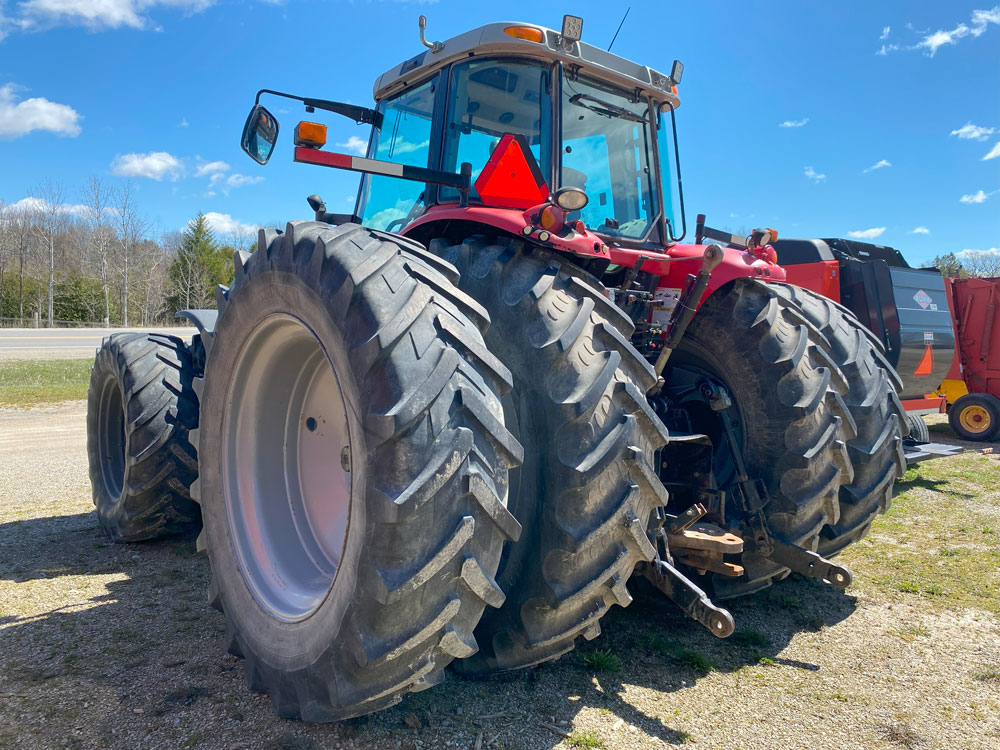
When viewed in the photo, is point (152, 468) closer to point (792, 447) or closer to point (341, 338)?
point (341, 338)

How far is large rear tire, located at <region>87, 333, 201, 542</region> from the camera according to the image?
13.1 feet

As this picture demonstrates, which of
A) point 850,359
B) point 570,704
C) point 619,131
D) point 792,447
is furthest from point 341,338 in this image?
point 850,359

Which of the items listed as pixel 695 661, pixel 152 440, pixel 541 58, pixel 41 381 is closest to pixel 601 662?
pixel 695 661

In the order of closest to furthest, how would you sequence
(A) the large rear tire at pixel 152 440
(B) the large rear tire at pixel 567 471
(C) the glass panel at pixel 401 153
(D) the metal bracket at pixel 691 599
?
(B) the large rear tire at pixel 567 471 → (D) the metal bracket at pixel 691 599 → (C) the glass panel at pixel 401 153 → (A) the large rear tire at pixel 152 440

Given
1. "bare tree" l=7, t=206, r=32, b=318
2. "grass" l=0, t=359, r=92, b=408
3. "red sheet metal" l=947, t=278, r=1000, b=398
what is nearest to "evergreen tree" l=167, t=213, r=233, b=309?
"bare tree" l=7, t=206, r=32, b=318

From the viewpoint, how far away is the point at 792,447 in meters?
2.82

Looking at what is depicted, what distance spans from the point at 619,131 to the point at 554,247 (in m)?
1.40

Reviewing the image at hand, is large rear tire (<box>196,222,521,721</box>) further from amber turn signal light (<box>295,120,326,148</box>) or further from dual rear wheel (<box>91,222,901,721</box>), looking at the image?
amber turn signal light (<box>295,120,326,148</box>)

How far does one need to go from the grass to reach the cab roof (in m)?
11.2

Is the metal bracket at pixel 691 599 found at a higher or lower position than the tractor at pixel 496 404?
lower

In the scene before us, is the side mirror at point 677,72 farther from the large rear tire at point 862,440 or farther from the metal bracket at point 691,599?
the metal bracket at point 691,599

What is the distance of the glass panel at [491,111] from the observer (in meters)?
3.06

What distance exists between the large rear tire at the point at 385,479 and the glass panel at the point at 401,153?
4.02 ft

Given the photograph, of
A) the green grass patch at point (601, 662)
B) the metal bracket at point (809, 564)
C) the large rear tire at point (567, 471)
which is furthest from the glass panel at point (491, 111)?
the green grass patch at point (601, 662)
